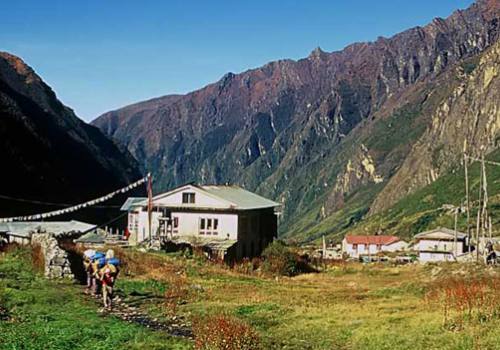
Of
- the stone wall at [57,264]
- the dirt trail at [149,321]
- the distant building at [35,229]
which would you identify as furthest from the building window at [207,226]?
the dirt trail at [149,321]

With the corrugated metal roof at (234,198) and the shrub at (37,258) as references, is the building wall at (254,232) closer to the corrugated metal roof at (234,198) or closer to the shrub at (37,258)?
the corrugated metal roof at (234,198)

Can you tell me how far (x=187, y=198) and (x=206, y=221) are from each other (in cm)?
301

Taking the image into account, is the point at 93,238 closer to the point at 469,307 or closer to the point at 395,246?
the point at 469,307

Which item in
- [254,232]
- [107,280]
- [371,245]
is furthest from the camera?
[371,245]

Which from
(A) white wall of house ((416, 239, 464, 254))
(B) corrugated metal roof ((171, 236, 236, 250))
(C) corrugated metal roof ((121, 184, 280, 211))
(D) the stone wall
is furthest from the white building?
(D) the stone wall

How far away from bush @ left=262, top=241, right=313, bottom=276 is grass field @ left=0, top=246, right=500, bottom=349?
16.5 metres

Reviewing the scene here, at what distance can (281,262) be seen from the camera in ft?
193

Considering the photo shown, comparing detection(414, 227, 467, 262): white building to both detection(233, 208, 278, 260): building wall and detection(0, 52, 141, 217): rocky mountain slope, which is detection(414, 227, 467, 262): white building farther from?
detection(0, 52, 141, 217): rocky mountain slope

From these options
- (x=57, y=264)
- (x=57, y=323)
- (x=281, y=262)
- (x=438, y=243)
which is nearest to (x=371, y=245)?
(x=438, y=243)

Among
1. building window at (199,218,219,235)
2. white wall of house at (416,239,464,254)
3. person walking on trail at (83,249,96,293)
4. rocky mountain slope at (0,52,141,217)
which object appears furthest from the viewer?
rocky mountain slope at (0,52,141,217)

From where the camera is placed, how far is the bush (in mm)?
58281

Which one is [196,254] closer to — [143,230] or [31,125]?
[143,230]

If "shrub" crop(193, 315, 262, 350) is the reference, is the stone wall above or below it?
above

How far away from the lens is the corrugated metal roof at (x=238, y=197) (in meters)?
70.3
